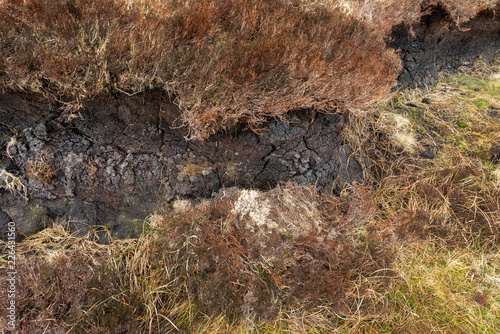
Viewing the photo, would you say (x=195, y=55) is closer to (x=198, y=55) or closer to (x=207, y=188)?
(x=198, y=55)

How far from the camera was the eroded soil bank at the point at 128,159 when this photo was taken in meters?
2.85

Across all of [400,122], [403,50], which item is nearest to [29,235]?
[400,122]

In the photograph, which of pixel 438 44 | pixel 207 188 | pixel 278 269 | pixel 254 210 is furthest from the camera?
pixel 438 44

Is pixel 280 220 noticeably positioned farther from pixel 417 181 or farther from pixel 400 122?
pixel 400 122

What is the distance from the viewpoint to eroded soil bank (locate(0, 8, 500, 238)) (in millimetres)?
2850

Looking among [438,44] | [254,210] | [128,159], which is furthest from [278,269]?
[438,44]

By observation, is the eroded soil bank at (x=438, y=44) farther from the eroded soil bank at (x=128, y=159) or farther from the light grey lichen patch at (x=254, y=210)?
the light grey lichen patch at (x=254, y=210)

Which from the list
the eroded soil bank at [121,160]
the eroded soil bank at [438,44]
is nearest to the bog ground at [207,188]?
the eroded soil bank at [121,160]

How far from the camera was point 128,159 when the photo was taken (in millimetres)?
3082

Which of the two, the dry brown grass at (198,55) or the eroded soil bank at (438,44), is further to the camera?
the eroded soil bank at (438,44)

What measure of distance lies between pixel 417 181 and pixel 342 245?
1619 millimetres

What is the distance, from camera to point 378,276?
10.2 feet

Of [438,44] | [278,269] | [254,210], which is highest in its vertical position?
[438,44]

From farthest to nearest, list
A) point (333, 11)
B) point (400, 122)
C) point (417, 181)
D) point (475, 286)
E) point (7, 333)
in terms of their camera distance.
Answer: point (400, 122) → point (417, 181) → point (333, 11) → point (475, 286) → point (7, 333)
